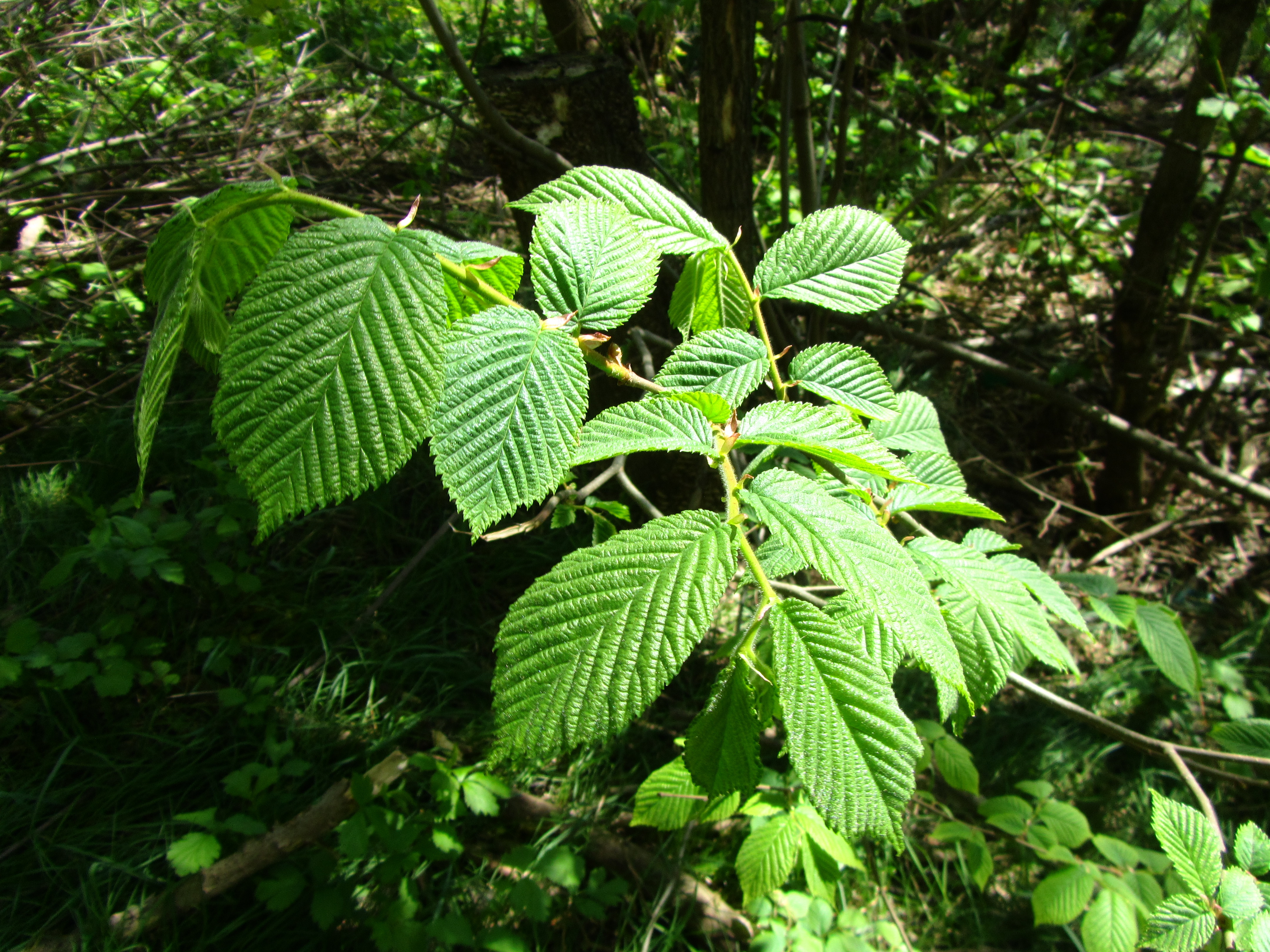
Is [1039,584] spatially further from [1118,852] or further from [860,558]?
[1118,852]

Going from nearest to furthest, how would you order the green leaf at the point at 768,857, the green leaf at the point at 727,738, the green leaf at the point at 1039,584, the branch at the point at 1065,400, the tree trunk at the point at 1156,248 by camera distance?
the green leaf at the point at 727,738 < the green leaf at the point at 1039,584 < the green leaf at the point at 768,857 < the tree trunk at the point at 1156,248 < the branch at the point at 1065,400

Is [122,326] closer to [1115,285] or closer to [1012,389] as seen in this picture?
[1012,389]

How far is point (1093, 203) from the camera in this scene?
2.66 meters

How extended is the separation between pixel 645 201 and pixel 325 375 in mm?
392

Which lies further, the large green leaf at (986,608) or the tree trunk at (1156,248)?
the tree trunk at (1156,248)

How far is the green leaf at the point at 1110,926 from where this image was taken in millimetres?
1336

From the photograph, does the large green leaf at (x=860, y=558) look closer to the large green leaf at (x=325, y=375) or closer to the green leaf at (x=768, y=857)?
the large green leaf at (x=325, y=375)

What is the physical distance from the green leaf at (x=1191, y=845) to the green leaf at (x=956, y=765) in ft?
2.24

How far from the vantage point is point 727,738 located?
1.69 feet

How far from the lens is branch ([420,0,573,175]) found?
117 cm

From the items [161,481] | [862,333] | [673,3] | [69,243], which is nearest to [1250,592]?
[862,333]

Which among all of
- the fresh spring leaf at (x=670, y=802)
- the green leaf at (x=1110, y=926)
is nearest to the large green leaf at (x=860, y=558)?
the fresh spring leaf at (x=670, y=802)

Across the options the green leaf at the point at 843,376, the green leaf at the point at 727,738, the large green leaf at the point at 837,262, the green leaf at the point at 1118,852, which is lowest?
the green leaf at the point at 1118,852

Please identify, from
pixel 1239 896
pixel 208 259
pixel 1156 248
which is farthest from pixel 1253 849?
pixel 1156 248
